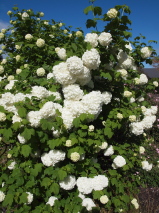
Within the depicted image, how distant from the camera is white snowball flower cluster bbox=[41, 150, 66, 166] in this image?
244 centimetres

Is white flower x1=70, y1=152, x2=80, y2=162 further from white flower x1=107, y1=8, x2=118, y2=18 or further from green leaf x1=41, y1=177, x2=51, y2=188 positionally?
white flower x1=107, y1=8, x2=118, y2=18

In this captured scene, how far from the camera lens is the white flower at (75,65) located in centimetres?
228

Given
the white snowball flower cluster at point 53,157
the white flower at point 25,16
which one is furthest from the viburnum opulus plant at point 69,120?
the white flower at point 25,16

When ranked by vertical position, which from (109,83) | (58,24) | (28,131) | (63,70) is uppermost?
(58,24)

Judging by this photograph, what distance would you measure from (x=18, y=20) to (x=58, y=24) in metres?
0.79

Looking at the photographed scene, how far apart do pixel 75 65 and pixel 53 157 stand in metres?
1.15

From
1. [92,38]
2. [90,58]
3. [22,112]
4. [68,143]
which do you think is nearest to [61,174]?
[68,143]

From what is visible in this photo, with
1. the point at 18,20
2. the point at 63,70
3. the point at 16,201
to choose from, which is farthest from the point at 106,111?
the point at 18,20

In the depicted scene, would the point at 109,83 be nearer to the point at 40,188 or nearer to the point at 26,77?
the point at 26,77

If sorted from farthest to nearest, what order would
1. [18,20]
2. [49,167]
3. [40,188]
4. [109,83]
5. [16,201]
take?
1. [18,20]
2. [109,83]
3. [40,188]
4. [49,167]
5. [16,201]

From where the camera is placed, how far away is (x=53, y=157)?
2451 millimetres

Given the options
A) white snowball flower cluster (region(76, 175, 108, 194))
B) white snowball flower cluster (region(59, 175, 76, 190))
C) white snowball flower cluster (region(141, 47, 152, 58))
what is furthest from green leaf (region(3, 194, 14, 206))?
white snowball flower cluster (region(141, 47, 152, 58))

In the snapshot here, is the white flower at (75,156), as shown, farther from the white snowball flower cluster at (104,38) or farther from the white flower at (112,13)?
the white flower at (112,13)

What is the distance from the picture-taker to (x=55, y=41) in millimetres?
3580
